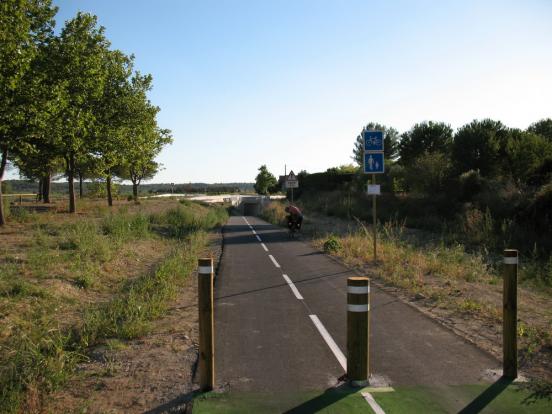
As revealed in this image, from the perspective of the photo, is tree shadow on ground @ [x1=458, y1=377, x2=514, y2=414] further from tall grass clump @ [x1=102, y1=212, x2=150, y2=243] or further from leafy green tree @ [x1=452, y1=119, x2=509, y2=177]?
leafy green tree @ [x1=452, y1=119, x2=509, y2=177]

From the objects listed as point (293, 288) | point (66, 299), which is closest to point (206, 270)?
point (66, 299)

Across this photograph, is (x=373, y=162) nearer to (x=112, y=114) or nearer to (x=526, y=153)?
(x=112, y=114)

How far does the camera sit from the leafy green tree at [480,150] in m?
39.5

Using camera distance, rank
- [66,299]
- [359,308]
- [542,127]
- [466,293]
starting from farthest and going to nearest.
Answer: [542,127], [466,293], [66,299], [359,308]

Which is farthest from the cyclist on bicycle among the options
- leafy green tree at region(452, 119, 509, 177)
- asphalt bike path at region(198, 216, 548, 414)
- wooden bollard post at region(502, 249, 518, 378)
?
leafy green tree at region(452, 119, 509, 177)

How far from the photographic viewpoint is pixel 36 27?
21.6 m

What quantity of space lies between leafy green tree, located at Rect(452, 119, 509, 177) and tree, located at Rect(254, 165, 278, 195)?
2710 inches

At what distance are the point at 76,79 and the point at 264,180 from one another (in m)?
87.3

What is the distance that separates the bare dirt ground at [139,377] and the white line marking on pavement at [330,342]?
177 cm

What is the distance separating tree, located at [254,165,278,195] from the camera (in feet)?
356

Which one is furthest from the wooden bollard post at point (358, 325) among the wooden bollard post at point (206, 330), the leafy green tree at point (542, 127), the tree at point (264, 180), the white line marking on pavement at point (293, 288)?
the tree at point (264, 180)

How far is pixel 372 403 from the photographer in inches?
170

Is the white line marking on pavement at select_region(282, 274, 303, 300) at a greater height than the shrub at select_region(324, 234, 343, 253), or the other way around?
the shrub at select_region(324, 234, 343, 253)

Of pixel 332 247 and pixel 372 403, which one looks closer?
pixel 372 403
